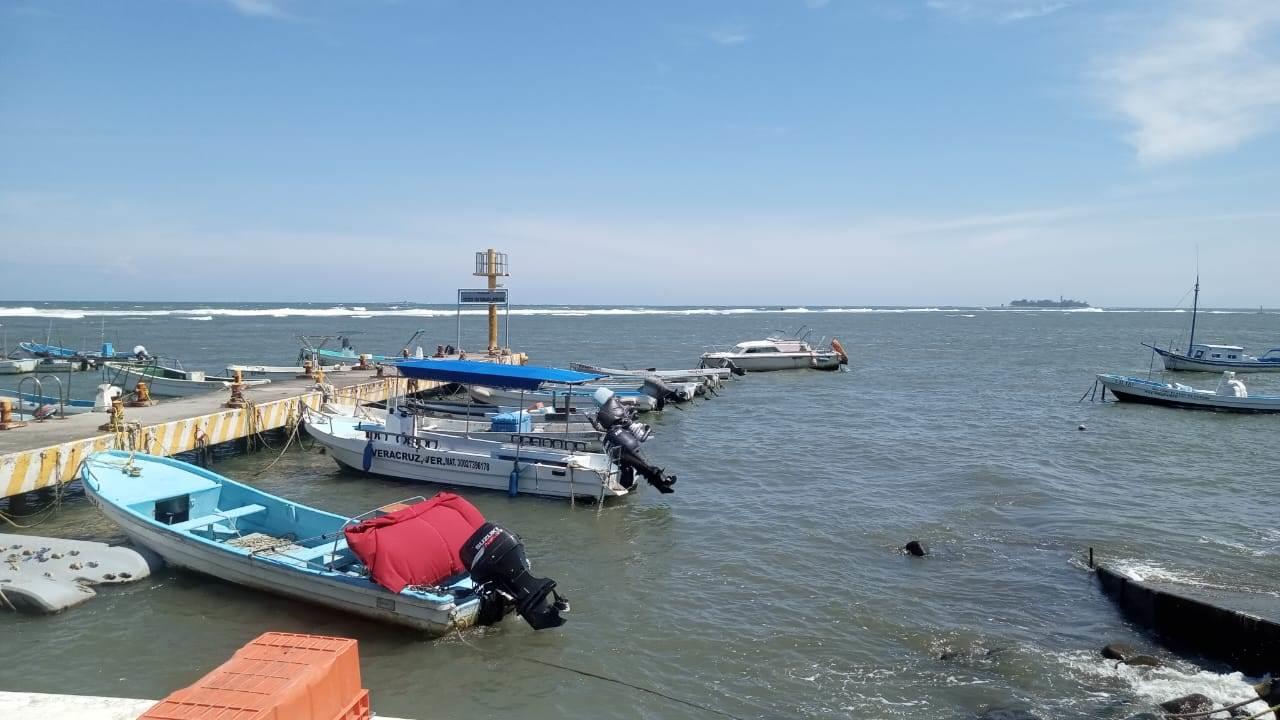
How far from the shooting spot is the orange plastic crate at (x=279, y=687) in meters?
5.27

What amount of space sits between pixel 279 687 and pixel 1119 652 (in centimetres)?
1055

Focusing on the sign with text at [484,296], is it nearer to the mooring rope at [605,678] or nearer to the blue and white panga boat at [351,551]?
the blue and white panga boat at [351,551]

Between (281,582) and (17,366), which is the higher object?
(17,366)

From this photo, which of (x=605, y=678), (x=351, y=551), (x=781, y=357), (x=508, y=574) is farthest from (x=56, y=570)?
(x=781, y=357)

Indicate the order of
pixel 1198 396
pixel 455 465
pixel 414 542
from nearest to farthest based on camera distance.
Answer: pixel 414 542 → pixel 455 465 → pixel 1198 396

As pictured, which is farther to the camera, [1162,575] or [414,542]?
[1162,575]

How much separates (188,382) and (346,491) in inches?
587

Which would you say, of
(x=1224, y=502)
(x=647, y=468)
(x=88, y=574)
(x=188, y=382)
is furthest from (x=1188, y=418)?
(x=188, y=382)

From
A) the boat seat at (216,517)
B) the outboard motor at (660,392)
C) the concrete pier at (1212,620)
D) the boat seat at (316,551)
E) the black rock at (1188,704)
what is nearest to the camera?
the black rock at (1188,704)

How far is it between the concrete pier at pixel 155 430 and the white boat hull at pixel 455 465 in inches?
105

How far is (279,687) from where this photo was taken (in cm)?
552

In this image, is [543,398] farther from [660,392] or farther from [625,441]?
[625,441]

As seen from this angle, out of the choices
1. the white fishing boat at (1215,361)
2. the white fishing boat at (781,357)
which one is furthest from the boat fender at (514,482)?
the white fishing boat at (1215,361)

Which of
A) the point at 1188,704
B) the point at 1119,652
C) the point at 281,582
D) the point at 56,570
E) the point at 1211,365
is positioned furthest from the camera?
the point at 1211,365
